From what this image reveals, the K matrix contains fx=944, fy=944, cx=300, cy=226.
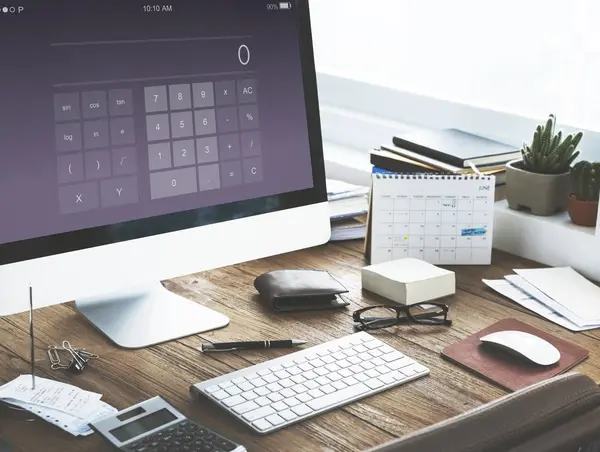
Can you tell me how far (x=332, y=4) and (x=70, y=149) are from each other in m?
1.49

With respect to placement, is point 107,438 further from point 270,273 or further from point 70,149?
point 270,273

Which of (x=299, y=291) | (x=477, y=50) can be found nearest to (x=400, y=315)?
(x=299, y=291)

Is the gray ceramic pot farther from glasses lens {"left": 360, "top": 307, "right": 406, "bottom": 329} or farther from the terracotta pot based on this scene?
glasses lens {"left": 360, "top": 307, "right": 406, "bottom": 329}

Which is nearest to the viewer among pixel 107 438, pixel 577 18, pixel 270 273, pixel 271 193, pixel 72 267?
pixel 107 438

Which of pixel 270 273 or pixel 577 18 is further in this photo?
pixel 577 18

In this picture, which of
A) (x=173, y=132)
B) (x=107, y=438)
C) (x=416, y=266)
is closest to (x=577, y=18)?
(x=416, y=266)

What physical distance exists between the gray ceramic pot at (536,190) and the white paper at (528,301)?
0.23 meters

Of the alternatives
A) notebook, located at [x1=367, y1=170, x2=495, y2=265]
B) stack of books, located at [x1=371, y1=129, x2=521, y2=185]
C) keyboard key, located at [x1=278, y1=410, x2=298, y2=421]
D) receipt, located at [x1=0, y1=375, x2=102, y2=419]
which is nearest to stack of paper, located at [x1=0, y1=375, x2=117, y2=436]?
receipt, located at [x1=0, y1=375, x2=102, y2=419]

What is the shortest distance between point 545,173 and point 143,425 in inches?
41.3

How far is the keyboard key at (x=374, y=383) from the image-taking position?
4.22 ft

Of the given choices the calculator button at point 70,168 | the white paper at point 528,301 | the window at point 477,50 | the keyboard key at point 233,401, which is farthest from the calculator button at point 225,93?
the window at point 477,50

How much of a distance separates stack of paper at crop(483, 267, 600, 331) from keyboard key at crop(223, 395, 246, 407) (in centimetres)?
59

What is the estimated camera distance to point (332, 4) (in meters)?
2.63

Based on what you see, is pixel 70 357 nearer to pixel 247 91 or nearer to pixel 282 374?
pixel 282 374
